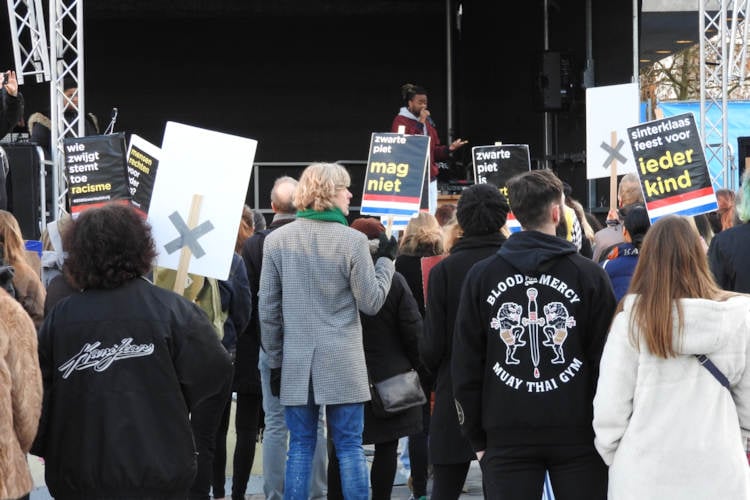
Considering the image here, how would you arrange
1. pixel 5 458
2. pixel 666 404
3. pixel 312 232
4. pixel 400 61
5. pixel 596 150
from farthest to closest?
pixel 400 61, pixel 596 150, pixel 312 232, pixel 666 404, pixel 5 458

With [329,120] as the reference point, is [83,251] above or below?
below

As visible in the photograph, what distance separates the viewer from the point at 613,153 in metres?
8.88

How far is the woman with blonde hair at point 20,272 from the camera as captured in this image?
5.15m

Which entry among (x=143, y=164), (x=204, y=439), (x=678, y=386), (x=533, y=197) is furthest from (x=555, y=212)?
(x=143, y=164)

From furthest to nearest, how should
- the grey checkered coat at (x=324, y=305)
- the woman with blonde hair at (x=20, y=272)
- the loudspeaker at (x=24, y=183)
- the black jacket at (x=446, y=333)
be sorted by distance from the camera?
the loudspeaker at (x=24, y=183) → the grey checkered coat at (x=324, y=305) → the woman with blonde hair at (x=20, y=272) → the black jacket at (x=446, y=333)

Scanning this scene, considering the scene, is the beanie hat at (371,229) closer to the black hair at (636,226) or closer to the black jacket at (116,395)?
the black hair at (636,226)

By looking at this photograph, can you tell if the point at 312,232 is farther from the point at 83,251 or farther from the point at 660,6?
the point at 660,6

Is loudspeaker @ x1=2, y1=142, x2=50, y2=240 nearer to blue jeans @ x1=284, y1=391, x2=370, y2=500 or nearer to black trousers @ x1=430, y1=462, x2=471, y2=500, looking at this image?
blue jeans @ x1=284, y1=391, x2=370, y2=500

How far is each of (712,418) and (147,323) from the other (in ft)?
5.87

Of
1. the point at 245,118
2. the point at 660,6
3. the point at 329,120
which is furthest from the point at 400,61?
the point at 660,6

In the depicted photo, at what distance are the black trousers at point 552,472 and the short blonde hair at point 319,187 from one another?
6.18ft

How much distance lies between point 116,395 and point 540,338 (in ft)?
4.58

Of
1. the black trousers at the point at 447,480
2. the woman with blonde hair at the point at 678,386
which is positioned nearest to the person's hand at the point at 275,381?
the black trousers at the point at 447,480

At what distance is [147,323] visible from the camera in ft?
12.1
